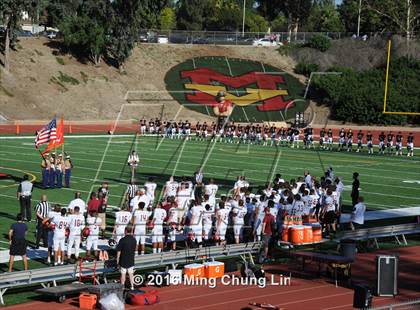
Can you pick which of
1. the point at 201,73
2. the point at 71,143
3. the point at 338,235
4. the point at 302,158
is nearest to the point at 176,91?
the point at 201,73

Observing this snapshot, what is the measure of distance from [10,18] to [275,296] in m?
54.7

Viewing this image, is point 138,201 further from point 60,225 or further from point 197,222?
point 60,225

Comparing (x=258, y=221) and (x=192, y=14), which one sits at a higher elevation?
(x=192, y=14)

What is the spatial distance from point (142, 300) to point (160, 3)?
2565 inches

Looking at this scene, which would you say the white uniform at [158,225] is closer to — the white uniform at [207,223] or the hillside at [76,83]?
the white uniform at [207,223]

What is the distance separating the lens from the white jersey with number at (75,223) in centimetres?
1883

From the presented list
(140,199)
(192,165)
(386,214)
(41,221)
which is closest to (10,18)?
(192,165)

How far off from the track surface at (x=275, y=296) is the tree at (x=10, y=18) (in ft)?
168

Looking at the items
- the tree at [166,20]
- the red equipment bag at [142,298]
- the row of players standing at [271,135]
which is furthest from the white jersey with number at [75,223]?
the tree at [166,20]

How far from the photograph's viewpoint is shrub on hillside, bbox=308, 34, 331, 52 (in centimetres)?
8350

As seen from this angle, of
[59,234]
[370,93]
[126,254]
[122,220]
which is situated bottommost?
[59,234]

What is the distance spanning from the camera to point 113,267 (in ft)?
56.7

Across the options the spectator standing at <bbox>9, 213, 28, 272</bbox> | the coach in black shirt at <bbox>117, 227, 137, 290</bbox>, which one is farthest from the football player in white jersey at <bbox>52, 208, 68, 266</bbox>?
the coach in black shirt at <bbox>117, 227, 137, 290</bbox>

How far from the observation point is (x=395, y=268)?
53.5ft
